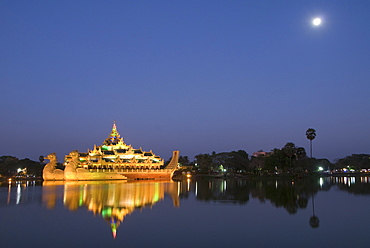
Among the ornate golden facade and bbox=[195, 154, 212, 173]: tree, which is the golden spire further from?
bbox=[195, 154, 212, 173]: tree

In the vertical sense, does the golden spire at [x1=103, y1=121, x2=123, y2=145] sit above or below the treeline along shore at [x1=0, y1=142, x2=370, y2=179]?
above

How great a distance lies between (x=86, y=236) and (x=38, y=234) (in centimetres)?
181

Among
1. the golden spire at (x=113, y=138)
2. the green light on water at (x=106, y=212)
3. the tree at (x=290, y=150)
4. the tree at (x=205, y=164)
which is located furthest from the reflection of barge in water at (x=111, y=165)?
the green light on water at (x=106, y=212)

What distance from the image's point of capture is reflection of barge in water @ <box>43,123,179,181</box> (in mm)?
48594

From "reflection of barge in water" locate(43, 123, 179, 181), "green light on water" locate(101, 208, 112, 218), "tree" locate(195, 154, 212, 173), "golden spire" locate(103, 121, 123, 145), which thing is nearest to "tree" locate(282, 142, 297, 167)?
"tree" locate(195, 154, 212, 173)

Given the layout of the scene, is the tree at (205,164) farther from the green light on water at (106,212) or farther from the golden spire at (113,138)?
the green light on water at (106,212)

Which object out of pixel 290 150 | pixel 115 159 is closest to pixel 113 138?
pixel 115 159

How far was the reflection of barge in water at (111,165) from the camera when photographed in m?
48.6

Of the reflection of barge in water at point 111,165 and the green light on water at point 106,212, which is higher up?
the reflection of barge in water at point 111,165

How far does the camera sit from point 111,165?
55344mm

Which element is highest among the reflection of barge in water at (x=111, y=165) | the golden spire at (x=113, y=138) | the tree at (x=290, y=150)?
Answer: the golden spire at (x=113, y=138)

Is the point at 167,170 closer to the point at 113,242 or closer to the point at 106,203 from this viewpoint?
the point at 106,203

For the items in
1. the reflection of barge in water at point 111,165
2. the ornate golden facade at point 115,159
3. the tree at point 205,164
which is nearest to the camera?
the reflection of barge in water at point 111,165

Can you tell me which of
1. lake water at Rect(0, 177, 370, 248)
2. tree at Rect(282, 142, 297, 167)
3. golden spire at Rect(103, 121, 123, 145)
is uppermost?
golden spire at Rect(103, 121, 123, 145)
